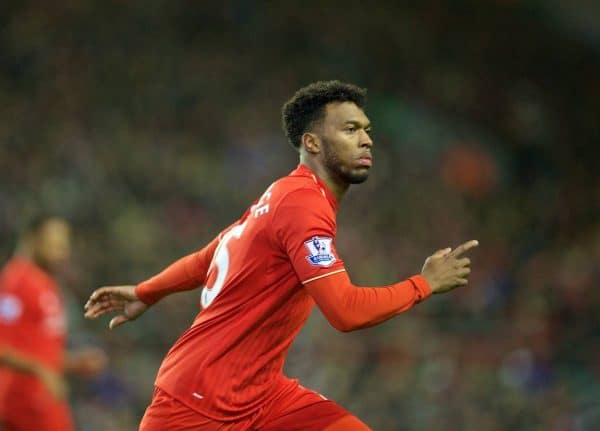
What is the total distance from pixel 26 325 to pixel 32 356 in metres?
0.21

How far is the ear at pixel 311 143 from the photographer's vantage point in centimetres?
393

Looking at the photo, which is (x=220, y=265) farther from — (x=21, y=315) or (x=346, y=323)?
(x=21, y=315)

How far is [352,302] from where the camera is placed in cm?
345

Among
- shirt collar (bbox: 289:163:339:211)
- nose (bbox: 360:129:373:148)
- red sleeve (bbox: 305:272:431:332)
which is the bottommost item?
red sleeve (bbox: 305:272:431:332)

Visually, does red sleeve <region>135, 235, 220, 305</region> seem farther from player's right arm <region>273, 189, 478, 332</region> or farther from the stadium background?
the stadium background

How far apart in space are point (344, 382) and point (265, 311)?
4.31 m

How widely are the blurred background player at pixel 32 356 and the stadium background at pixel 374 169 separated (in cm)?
169

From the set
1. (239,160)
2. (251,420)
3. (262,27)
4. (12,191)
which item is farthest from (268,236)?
(262,27)

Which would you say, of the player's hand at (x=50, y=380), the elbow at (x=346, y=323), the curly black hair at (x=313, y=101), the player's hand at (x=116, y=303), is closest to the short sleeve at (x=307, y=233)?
the elbow at (x=346, y=323)

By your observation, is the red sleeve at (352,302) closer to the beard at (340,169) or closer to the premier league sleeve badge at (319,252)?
the premier league sleeve badge at (319,252)

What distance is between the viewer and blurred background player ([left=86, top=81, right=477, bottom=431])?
3.50m

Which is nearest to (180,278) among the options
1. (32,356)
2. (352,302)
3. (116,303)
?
(116,303)

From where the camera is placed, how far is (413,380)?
7746 mm

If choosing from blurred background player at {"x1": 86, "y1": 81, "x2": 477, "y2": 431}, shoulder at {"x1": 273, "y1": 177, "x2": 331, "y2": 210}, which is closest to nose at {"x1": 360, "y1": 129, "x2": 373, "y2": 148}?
blurred background player at {"x1": 86, "y1": 81, "x2": 477, "y2": 431}
